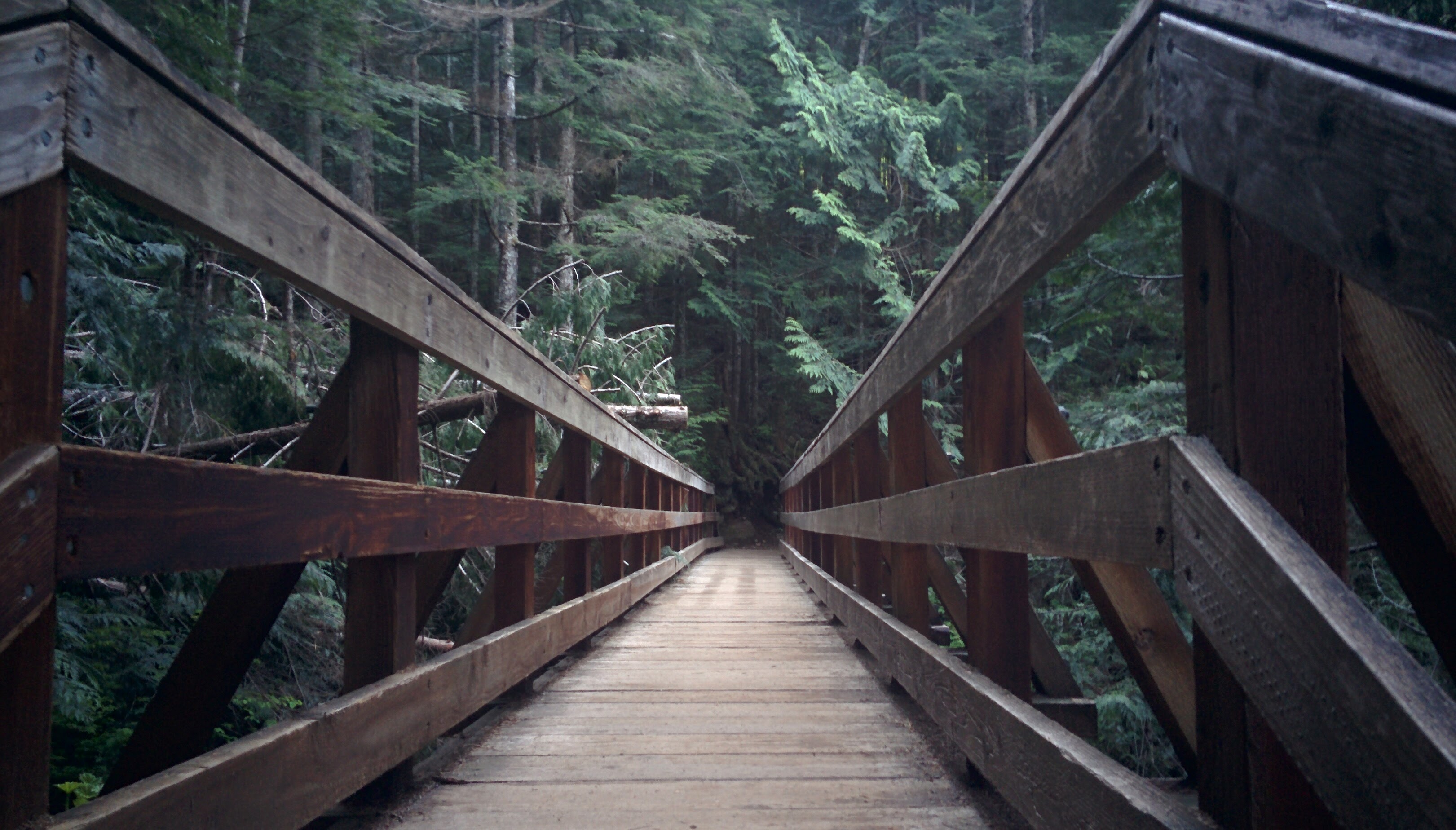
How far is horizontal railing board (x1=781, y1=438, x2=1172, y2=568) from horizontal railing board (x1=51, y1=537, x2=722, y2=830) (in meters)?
1.13

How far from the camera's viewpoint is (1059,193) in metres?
1.37

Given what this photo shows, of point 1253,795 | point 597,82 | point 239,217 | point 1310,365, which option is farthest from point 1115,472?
point 597,82

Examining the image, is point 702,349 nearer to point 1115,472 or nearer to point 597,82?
point 597,82

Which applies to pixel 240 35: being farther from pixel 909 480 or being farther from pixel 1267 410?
pixel 1267 410

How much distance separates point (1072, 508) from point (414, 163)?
61.0ft

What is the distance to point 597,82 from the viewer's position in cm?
1496

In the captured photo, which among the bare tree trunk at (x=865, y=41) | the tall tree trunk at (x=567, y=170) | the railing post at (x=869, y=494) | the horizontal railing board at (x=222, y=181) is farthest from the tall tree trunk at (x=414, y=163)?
the horizontal railing board at (x=222, y=181)

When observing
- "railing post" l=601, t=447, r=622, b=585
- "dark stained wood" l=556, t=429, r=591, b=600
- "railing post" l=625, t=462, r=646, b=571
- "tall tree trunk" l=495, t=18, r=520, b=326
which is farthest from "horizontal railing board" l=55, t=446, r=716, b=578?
"tall tree trunk" l=495, t=18, r=520, b=326

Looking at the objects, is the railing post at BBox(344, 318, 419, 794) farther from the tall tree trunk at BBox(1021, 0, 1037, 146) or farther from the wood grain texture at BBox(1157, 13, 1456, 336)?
the tall tree trunk at BBox(1021, 0, 1037, 146)

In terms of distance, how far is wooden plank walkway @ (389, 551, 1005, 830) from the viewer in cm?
185

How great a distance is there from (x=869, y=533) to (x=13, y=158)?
9.20 ft

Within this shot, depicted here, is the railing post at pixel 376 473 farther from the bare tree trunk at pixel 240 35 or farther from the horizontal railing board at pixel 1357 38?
the bare tree trunk at pixel 240 35

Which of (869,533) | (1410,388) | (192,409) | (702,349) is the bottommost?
(869,533)

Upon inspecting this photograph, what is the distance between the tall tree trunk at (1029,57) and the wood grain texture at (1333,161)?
16868 millimetres
